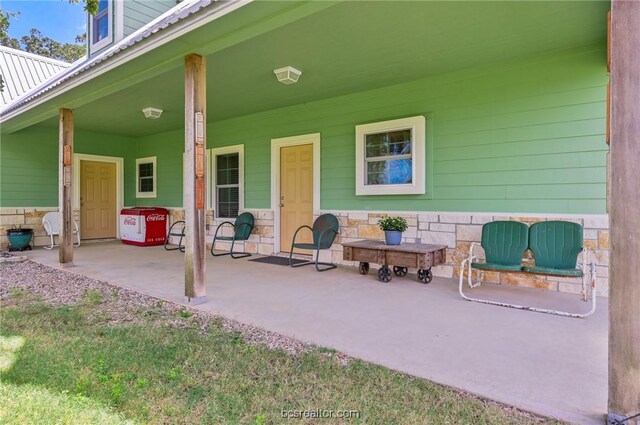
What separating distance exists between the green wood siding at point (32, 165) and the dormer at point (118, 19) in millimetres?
2018

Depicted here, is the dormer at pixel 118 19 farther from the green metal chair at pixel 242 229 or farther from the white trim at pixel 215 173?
the green metal chair at pixel 242 229

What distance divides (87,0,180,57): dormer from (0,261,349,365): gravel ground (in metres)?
4.26

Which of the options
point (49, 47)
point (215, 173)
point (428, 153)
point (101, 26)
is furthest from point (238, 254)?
point (49, 47)

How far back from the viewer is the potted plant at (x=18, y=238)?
23.4 feet

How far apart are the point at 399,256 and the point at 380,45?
2.28 meters

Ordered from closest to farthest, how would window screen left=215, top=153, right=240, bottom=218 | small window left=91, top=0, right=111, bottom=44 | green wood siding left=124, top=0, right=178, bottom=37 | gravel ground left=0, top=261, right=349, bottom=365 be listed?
1. gravel ground left=0, top=261, right=349, bottom=365
2. green wood siding left=124, top=0, right=178, bottom=37
3. small window left=91, top=0, right=111, bottom=44
4. window screen left=215, top=153, right=240, bottom=218

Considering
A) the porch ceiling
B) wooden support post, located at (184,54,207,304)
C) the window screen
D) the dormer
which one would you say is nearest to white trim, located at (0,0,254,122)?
the porch ceiling

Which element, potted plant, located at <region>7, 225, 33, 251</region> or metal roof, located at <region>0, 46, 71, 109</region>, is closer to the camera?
potted plant, located at <region>7, 225, 33, 251</region>

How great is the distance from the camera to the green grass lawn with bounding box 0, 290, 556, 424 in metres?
1.67

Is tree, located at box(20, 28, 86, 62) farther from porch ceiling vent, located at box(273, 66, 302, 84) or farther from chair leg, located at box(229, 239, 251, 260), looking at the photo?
porch ceiling vent, located at box(273, 66, 302, 84)

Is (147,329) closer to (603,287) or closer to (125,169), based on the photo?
(603,287)

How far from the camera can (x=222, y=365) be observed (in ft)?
7.16

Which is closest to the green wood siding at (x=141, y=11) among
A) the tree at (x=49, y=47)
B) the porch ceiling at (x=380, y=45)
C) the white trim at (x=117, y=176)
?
the porch ceiling at (x=380, y=45)

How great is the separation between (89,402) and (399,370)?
5.13ft
